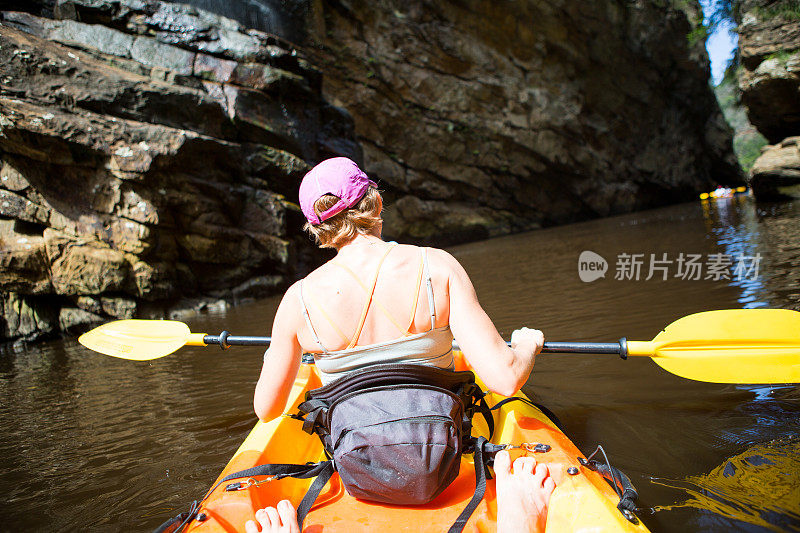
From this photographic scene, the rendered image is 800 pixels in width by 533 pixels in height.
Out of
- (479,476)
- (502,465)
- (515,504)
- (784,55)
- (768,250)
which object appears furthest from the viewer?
(784,55)

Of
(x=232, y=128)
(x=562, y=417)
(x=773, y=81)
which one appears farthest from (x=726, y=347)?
(x=773, y=81)

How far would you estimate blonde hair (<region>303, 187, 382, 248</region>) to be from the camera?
1438 millimetres

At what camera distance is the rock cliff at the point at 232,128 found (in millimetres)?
6898

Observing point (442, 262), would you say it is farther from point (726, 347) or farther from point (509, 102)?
point (509, 102)

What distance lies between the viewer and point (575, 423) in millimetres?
2391

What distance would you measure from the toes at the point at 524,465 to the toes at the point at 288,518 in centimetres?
65

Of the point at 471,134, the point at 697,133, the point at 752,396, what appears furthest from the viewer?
the point at 697,133

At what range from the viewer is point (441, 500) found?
1.51 metres

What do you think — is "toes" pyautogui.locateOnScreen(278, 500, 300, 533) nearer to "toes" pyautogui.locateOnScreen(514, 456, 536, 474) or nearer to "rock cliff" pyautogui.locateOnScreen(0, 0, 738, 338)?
"toes" pyautogui.locateOnScreen(514, 456, 536, 474)

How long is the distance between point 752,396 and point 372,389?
7.03 feet

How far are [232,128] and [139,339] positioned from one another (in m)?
6.85

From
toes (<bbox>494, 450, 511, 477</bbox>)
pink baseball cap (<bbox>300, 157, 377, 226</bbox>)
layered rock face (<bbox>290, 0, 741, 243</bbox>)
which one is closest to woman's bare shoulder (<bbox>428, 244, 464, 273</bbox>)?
pink baseball cap (<bbox>300, 157, 377, 226</bbox>)

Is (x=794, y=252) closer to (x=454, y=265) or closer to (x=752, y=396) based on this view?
(x=752, y=396)

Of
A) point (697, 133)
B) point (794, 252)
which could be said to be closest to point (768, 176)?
point (794, 252)
